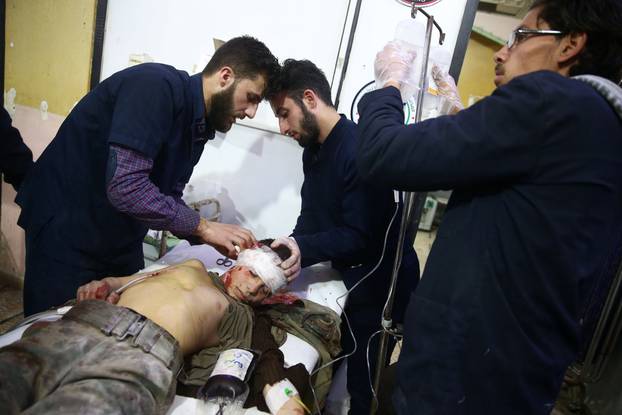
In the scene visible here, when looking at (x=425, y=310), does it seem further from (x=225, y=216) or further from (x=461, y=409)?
(x=225, y=216)

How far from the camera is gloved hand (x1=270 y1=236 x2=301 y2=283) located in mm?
1899

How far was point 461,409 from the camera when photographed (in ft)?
3.22

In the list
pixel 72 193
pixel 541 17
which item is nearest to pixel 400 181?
pixel 541 17

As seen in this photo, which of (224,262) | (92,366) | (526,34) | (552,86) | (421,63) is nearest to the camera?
(552,86)

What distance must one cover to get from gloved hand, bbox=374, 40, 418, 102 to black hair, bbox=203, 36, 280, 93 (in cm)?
73

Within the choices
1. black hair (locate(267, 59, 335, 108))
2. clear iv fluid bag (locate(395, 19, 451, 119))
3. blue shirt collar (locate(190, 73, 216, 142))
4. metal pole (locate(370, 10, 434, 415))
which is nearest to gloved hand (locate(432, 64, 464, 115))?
clear iv fluid bag (locate(395, 19, 451, 119))

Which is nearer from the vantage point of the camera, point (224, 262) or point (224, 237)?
point (224, 237)

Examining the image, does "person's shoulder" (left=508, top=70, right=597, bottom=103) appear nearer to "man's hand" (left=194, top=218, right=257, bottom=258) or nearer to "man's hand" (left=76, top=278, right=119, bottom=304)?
"man's hand" (left=194, top=218, right=257, bottom=258)

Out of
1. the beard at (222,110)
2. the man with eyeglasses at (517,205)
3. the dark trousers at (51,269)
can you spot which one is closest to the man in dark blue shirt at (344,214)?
the beard at (222,110)

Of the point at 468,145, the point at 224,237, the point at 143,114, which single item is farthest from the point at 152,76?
the point at 468,145

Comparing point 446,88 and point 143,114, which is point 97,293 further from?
point 446,88

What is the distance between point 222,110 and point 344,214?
0.81m

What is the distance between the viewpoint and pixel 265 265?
6.06 feet

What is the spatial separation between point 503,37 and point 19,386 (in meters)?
6.26
